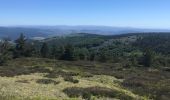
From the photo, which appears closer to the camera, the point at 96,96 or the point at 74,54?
the point at 96,96

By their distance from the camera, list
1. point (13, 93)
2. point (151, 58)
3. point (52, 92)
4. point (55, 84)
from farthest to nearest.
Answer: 1. point (151, 58)
2. point (55, 84)
3. point (52, 92)
4. point (13, 93)

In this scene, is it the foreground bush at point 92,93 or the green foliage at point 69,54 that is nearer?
the foreground bush at point 92,93

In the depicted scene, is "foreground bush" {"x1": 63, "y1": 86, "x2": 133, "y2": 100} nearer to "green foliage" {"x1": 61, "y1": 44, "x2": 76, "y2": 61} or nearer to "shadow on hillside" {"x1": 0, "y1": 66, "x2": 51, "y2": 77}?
"shadow on hillside" {"x1": 0, "y1": 66, "x2": 51, "y2": 77}

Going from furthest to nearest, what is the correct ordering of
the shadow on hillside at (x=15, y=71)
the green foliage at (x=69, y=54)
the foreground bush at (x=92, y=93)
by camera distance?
the green foliage at (x=69, y=54) < the shadow on hillside at (x=15, y=71) < the foreground bush at (x=92, y=93)

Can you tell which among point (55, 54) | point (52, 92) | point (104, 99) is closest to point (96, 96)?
point (104, 99)

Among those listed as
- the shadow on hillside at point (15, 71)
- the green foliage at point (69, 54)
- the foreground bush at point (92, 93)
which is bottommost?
the green foliage at point (69, 54)

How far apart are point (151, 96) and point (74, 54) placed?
64542 millimetres

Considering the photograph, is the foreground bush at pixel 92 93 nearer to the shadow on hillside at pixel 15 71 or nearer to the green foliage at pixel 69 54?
the shadow on hillside at pixel 15 71

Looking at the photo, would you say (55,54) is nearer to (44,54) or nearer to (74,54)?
(44,54)

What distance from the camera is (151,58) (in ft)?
289

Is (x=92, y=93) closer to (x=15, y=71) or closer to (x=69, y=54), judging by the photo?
(x=15, y=71)

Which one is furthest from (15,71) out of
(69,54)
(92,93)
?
(69,54)

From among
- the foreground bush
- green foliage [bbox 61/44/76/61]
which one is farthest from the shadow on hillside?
green foliage [bbox 61/44/76/61]

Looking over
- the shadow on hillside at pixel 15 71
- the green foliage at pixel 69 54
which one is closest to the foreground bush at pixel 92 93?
the shadow on hillside at pixel 15 71
